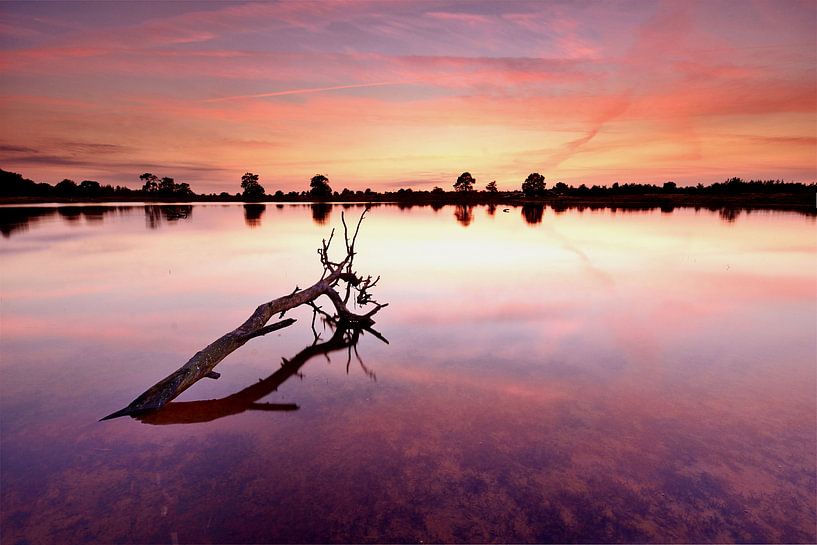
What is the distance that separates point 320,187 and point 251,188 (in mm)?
24995

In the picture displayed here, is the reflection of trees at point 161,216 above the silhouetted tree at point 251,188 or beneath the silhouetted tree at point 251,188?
beneath

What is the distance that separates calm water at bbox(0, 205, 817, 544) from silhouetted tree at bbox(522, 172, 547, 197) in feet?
397

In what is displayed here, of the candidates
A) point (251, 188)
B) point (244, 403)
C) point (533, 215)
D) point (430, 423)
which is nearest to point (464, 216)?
point (533, 215)

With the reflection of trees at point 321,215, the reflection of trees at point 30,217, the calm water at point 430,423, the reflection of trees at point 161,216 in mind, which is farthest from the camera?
the reflection of trees at point 321,215

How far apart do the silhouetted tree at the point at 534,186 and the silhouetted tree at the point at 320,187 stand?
226 feet

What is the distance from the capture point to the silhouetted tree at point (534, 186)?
426ft

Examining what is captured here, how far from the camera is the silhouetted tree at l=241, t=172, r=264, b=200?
14112 centimetres

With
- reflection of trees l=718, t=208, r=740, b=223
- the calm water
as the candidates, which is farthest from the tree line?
the calm water

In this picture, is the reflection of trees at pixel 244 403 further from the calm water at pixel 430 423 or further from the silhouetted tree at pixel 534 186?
the silhouetted tree at pixel 534 186

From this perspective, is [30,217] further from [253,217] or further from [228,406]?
[228,406]

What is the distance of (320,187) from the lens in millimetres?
140000

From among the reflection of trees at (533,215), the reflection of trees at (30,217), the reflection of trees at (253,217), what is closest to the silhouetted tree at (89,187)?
the reflection of trees at (30,217)

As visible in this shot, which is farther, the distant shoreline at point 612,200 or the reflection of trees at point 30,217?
the distant shoreline at point 612,200

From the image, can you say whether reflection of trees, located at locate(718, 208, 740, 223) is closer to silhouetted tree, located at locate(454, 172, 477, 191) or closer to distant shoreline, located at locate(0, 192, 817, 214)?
distant shoreline, located at locate(0, 192, 817, 214)
